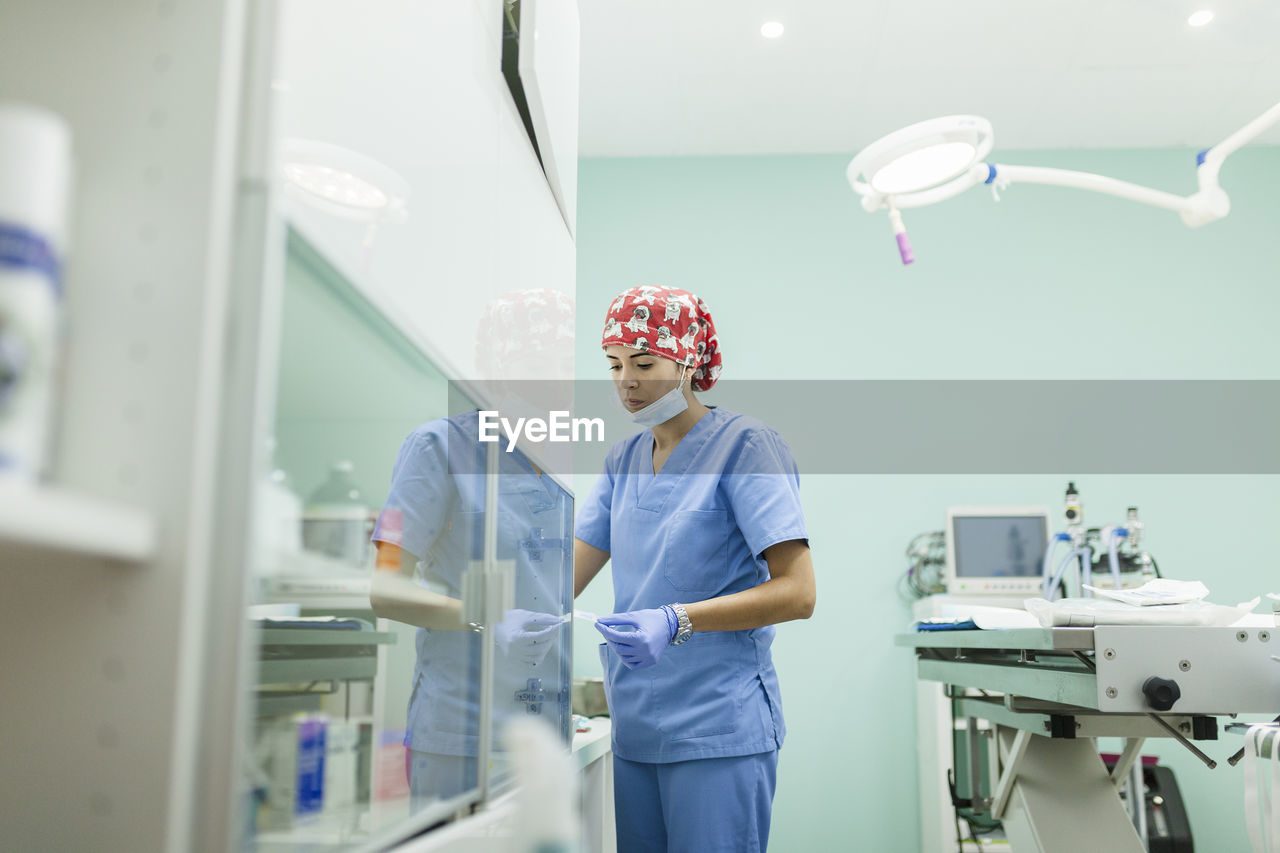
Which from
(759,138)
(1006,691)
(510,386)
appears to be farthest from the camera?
(759,138)

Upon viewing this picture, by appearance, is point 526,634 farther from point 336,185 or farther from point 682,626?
point 336,185

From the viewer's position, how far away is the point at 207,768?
0.52 m

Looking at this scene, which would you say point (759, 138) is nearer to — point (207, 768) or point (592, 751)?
point (592, 751)

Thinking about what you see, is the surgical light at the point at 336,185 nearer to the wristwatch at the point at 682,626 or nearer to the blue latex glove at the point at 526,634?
the blue latex glove at the point at 526,634

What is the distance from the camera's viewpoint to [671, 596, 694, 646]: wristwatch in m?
1.49

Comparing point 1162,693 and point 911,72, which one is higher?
point 911,72

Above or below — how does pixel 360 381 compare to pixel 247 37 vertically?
below

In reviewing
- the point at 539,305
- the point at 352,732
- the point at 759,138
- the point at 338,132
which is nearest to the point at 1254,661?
the point at 539,305

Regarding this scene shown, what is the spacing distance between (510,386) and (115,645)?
2.42 ft

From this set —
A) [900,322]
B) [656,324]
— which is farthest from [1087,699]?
[900,322]

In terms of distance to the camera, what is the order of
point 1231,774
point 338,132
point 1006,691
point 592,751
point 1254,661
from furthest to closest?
point 1231,774 → point 1006,691 → point 592,751 → point 1254,661 → point 338,132

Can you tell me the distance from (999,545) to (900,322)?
101cm

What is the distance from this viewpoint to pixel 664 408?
1.77 meters

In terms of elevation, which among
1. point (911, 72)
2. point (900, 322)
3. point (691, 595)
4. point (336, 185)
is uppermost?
point (911, 72)
